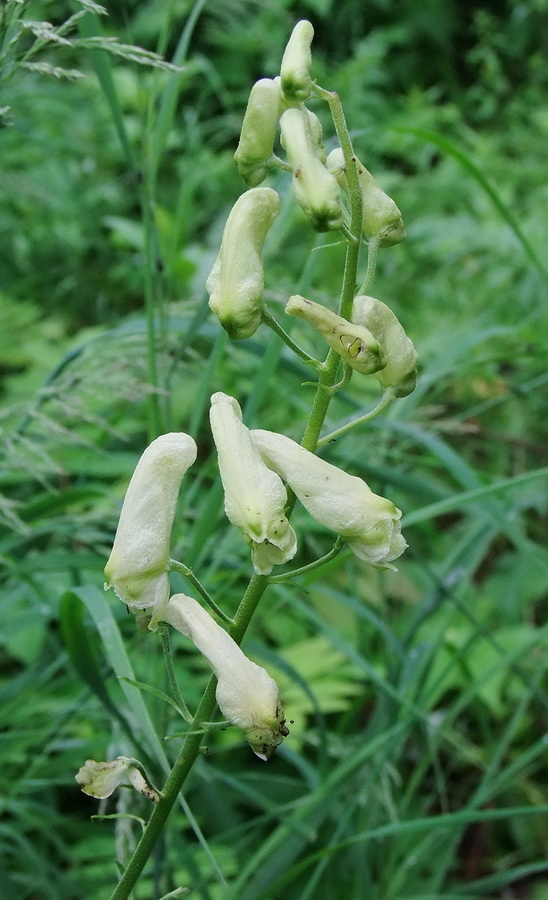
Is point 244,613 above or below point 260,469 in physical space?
below

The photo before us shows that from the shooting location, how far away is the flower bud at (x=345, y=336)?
854 millimetres

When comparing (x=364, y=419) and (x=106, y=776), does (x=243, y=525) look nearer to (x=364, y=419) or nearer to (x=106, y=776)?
(x=364, y=419)

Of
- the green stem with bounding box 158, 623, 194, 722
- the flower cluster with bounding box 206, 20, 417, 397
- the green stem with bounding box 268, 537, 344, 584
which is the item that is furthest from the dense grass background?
the flower cluster with bounding box 206, 20, 417, 397

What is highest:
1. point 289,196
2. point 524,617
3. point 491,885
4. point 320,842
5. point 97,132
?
point 289,196

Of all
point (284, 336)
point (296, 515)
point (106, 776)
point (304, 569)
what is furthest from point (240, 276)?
point (296, 515)

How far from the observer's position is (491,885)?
5.11ft

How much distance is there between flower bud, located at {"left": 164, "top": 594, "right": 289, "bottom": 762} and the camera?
797mm

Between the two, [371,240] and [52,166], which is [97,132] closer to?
[52,166]

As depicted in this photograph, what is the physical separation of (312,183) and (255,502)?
30cm

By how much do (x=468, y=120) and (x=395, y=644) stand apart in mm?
4930

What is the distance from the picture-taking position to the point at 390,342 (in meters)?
0.92

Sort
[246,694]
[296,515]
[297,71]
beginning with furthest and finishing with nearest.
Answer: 1. [296,515]
2. [297,71]
3. [246,694]

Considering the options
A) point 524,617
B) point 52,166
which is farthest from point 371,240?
point 52,166

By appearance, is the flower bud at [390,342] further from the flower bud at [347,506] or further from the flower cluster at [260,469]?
the flower bud at [347,506]
